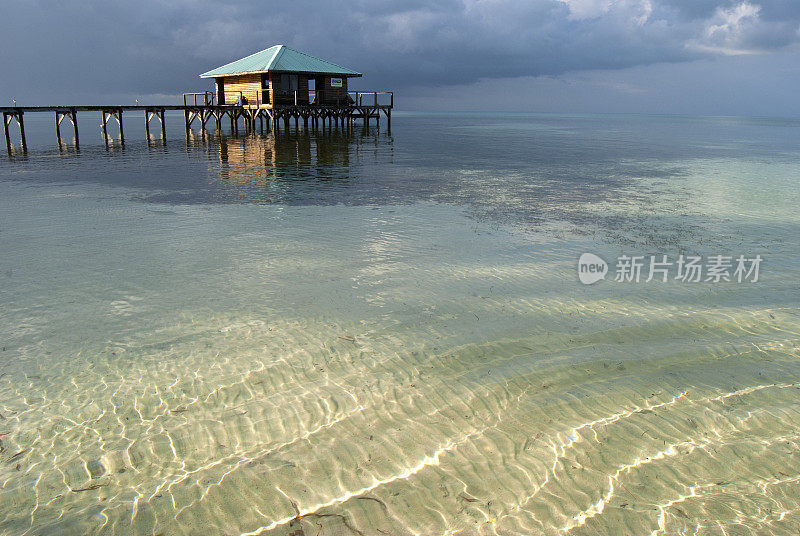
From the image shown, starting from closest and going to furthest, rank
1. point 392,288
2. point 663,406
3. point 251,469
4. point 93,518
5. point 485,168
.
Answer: point 93,518
point 251,469
point 663,406
point 392,288
point 485,168

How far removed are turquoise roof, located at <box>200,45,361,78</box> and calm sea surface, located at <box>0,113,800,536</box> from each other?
33.9 m

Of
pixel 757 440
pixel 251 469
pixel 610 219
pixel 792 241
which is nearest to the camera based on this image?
pixel 251 469

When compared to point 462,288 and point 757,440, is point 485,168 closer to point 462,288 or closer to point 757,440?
point 462,288

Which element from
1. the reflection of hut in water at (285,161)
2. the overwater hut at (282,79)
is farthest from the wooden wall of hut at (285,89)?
the reflection of hut in water at (285,161)

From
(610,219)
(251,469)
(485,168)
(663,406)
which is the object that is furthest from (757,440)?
(485,168)

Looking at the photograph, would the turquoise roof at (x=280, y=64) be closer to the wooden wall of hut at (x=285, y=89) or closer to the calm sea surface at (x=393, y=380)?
the wooden wall of hut at (x=285, y=89)

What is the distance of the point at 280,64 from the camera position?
4225cm

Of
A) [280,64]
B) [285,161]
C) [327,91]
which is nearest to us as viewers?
[285,161]

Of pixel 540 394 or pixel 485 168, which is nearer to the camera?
pixel 540 394

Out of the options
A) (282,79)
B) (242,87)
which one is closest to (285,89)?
(282,79)

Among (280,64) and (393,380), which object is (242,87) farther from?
(393,380)

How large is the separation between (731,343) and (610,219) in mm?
6825

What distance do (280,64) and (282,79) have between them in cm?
141

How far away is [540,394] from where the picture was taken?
4.65 meters
